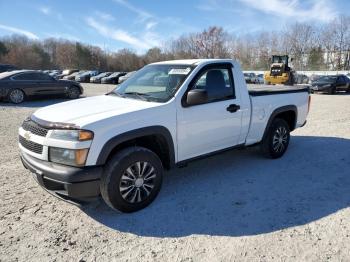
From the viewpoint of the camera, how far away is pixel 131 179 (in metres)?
4.00

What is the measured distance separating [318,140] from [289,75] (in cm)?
2328

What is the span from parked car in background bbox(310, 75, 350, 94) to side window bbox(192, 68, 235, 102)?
2003cm

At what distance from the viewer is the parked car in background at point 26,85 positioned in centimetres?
1384

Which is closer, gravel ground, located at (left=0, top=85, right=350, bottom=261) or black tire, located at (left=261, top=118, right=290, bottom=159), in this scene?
gravel ground, located at (left=0, top=85, right=350, bottom=261)

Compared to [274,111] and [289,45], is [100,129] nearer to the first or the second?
[274,111]

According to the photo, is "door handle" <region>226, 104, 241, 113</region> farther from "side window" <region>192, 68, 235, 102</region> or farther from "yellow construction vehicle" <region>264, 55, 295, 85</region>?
"yellow construction vehicle" <region>264, 55, 295, 85</region>

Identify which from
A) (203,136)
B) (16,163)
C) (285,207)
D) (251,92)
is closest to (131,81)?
(203,136)

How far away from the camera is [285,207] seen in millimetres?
4211

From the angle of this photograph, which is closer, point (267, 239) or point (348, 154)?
point (267, 239)

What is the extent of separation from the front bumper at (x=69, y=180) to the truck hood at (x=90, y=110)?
0.52 metres

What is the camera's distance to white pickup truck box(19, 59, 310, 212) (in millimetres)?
3648

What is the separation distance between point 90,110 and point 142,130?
734mm

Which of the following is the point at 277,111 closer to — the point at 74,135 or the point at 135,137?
the point at 135,137

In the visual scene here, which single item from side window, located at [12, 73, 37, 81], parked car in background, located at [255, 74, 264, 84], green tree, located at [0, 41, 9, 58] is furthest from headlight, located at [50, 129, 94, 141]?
green tree, located at [0, 41, 9, 58]
